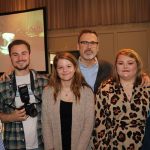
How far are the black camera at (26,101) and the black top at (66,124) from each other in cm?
25

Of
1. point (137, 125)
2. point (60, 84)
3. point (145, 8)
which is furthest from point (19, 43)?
point (145, 8)

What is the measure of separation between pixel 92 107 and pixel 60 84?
0.36 metres

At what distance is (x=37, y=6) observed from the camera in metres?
6.36

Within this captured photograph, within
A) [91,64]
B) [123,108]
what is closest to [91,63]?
[91,64]

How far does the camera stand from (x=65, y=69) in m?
2.70

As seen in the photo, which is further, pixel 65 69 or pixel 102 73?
pixel 102 73

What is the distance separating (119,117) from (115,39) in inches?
133

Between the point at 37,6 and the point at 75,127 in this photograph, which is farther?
the point at 37,6

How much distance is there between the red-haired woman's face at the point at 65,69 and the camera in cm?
270

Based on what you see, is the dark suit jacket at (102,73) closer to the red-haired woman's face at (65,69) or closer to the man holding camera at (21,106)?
the red-haired woman's face at (65,69)

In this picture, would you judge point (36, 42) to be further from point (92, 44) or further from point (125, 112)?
point (125, 112)

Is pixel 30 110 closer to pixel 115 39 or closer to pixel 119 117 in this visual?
pixel 119 117

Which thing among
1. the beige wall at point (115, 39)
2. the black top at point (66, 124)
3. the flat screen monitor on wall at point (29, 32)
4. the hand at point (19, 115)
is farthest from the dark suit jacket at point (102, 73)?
the flat screen monitor on wall at point (29, 32)

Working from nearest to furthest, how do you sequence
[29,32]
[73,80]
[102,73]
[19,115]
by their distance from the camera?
[19,115], [73,80], [102,73], [29,32]
